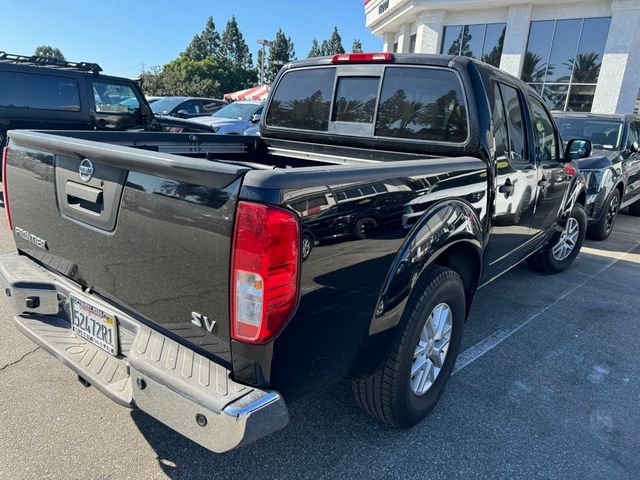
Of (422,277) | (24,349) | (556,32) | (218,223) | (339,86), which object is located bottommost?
(24,349)

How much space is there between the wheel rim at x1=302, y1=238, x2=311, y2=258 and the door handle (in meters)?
1.89

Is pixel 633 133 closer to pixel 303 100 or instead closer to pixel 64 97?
pixel 303 100

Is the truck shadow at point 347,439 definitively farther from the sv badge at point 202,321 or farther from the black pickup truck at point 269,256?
the sv badge at point 202,321

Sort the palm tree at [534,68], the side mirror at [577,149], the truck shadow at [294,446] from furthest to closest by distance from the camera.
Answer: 1. the palm tree at [534,68]
2. the side mirror at [577,149]
3. the truck shadow at [294,446]

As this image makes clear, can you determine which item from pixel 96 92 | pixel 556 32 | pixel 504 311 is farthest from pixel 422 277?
pixel 556 32

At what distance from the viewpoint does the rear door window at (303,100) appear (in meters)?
3.59

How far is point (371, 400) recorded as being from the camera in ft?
7.72

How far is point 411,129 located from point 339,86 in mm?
717

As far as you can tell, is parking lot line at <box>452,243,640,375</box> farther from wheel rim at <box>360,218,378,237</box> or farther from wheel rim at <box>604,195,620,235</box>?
wheel rim at <box>604,195,620,235</box>

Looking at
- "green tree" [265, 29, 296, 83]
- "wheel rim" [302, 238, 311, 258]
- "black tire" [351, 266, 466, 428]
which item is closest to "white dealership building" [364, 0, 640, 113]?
"black tire" [351, 266, 466, 428]

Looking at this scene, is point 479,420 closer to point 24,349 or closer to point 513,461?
point 513,461

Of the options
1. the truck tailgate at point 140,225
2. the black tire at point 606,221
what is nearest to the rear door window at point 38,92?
the truck tailgate at point 140,225

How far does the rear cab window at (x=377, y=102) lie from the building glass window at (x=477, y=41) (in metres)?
17.9

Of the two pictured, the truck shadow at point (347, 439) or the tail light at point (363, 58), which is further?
the tail light at point (363, 58)
